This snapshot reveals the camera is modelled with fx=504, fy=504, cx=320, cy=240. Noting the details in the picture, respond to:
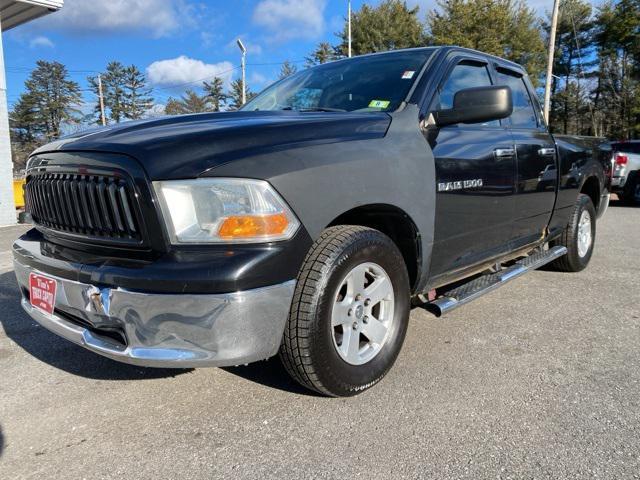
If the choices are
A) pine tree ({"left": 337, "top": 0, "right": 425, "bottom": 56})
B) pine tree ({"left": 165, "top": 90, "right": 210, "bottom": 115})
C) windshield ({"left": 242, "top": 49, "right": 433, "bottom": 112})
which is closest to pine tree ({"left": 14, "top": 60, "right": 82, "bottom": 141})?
pine tree ({"left": 165, "top": 90, "right": 210, "bottom": 115})

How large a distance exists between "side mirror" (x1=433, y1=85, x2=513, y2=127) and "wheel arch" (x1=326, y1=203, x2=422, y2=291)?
26.5 inches

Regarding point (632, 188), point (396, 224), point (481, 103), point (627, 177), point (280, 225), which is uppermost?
point (481, 103)

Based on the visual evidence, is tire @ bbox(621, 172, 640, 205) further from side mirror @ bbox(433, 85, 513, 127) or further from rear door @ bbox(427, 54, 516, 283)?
side mirror @ bbox(433, 85, 513, 127)

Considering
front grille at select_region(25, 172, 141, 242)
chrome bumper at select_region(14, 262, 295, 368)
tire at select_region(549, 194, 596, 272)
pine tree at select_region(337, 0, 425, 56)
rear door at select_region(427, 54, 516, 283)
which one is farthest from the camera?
pine tree at select_region(337, 0, 425, 56)

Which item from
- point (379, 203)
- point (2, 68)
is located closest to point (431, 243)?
point (379, 203)

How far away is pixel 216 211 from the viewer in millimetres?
1943

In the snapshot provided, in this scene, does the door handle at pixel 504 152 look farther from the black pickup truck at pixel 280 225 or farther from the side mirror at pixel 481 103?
the side mirror at pixel 481 103

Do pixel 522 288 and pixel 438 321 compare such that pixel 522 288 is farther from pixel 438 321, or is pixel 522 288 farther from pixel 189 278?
pixel 189 278

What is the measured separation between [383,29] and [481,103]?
37533 mm

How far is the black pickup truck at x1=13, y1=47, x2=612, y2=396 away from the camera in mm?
1925

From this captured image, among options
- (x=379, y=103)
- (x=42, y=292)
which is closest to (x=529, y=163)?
(x=379, y=103)

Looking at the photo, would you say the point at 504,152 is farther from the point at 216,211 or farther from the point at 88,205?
the point at 88,205

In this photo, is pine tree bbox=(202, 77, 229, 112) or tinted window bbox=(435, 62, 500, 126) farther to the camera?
pine tree bbox=(202, 77, 229, 112)

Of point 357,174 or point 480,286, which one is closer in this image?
point 357,174
